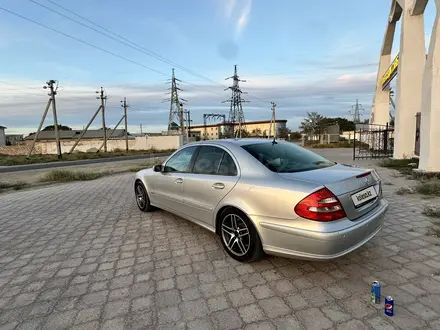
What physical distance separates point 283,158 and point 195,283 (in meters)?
1.78

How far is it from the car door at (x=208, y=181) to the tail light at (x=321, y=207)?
36.0 inches

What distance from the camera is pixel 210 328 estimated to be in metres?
2.22

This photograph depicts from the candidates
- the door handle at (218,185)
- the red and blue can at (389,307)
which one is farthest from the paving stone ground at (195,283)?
the door handle at (218,185)

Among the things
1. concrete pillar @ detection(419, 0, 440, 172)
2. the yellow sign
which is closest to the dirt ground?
concrete pillar @ detection(419, 0, 440, 172)

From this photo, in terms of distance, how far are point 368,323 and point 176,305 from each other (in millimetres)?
1614

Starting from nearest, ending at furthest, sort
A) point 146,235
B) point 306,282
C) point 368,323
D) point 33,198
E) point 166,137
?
point 368,323
point 306,282
point 146,235
point 33,198
point 166,137

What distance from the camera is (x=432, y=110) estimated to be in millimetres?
7969

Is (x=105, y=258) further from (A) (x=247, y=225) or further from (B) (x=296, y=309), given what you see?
(B) (x=296, y=309)

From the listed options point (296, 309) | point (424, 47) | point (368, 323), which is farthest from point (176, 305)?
point (424, 47)

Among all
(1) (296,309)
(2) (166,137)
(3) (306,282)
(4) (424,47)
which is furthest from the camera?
(2) (166,137)

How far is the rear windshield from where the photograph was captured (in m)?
3.20

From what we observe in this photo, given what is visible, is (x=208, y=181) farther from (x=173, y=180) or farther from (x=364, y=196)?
(x=364, y=196)

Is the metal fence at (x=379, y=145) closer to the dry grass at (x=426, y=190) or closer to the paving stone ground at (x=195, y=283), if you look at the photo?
the dry grass at (x=426, y=190)

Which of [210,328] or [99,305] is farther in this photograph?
[99,305]
